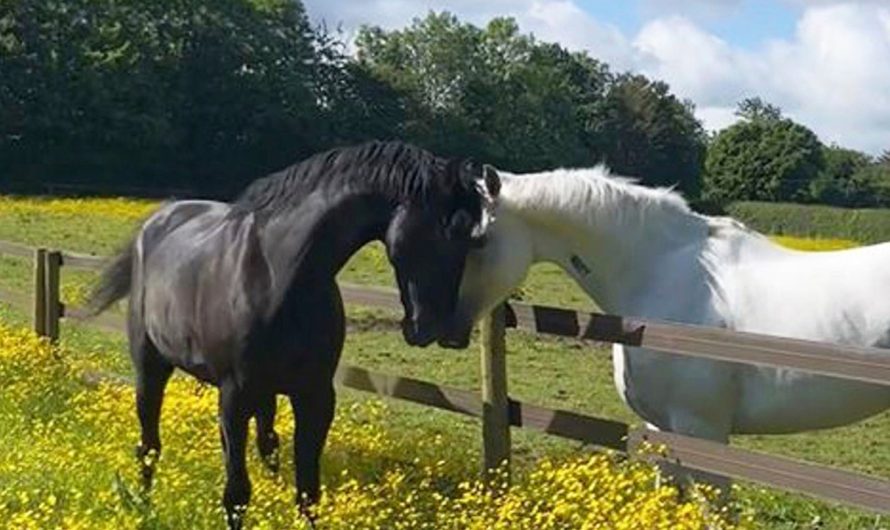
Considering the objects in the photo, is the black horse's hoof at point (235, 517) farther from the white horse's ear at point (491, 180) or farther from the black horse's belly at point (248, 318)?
the white horse's ear at point (491, 180)

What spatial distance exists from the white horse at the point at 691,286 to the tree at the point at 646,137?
8150cm

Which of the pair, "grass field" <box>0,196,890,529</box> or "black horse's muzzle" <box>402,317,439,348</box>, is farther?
"grass field" <box>0,196,890,529</box>

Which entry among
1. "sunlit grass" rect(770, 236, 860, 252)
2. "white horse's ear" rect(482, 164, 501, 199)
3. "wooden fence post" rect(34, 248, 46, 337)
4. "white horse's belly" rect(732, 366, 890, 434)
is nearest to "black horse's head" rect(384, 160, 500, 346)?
"white horse's ear" rect(482, 164, 501, 199)

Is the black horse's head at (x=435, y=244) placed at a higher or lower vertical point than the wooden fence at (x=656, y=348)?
higher

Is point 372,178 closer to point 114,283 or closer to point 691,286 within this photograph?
point 691,286

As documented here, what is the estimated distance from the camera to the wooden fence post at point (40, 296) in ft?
34.2

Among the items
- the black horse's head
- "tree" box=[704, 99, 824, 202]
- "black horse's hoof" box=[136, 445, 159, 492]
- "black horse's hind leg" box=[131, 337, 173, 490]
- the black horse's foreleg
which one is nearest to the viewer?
the black horse's head

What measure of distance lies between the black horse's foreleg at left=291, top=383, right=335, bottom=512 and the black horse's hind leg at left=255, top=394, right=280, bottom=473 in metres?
0.18

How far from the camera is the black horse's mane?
5406 millimetres

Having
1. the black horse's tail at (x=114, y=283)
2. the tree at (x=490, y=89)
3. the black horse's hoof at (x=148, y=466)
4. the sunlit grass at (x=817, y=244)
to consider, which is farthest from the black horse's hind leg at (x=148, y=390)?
the tree at (x=490, y=89)

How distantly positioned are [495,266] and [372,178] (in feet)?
2.33

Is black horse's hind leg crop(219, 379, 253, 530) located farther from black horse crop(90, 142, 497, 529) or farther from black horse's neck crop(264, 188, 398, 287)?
black horse's neck crop(264, 188, 398, 287)

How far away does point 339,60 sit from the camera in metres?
70.3

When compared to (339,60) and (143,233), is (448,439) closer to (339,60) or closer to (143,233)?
(143,233)
